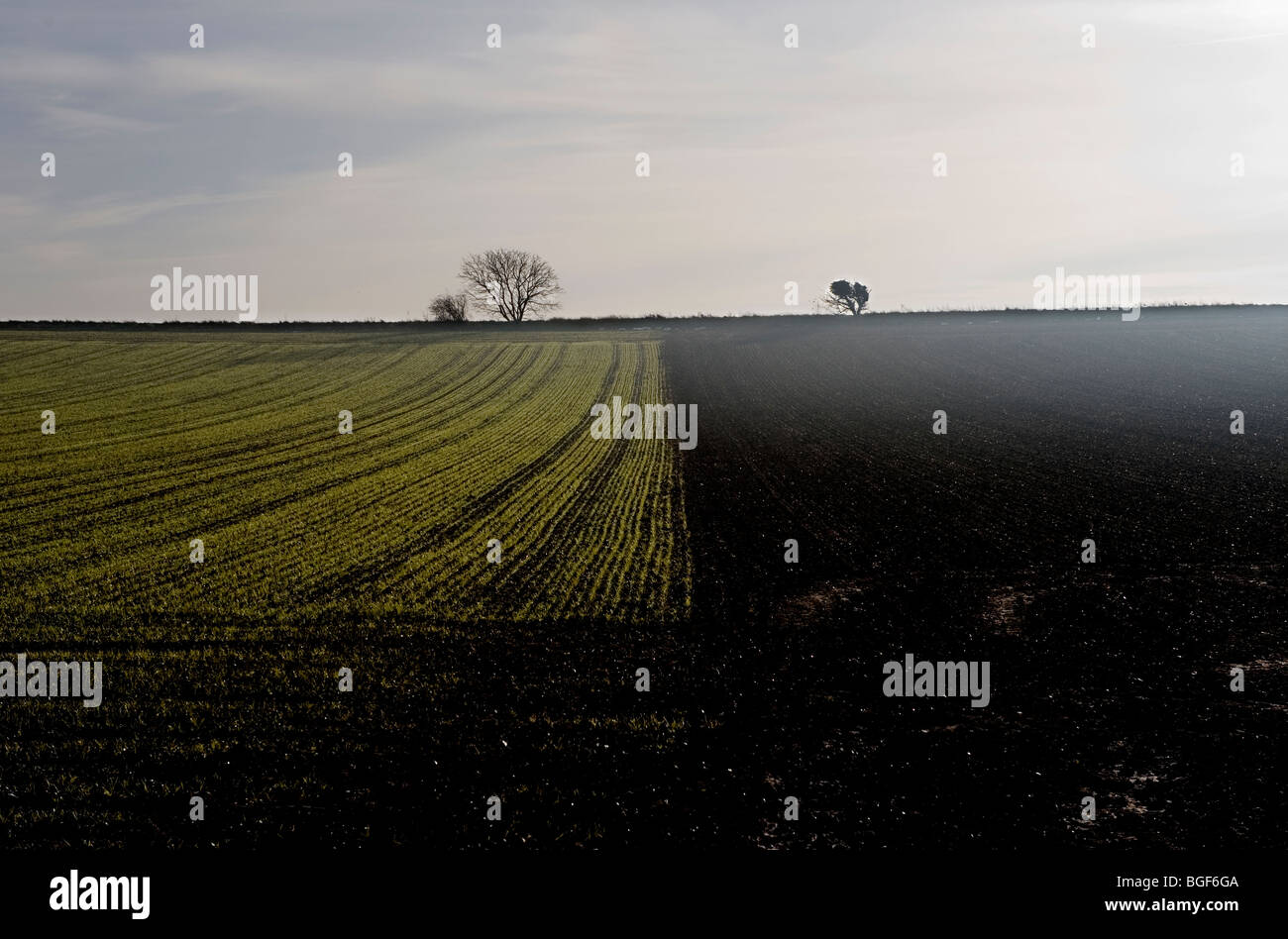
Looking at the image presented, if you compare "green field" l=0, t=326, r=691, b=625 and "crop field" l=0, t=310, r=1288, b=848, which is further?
"green field" l=0, t=326, r=691, b=625

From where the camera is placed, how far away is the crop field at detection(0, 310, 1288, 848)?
9234mm

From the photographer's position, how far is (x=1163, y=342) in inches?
2500

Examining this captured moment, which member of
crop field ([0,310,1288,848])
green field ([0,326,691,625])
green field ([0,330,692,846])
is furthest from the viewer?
green field ([0,326,691,625])

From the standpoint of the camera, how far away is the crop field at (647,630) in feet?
30.3

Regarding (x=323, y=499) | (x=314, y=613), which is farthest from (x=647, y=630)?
(x=323, y=499)

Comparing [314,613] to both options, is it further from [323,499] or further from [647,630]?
[323,499]

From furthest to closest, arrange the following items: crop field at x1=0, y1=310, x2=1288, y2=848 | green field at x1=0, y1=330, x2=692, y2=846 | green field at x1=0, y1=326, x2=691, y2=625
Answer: green field at x1=0, y1=326, x2=691, y2=625 → green field at x1=0, y1=330, x2=692, y2=846 → crop field at x1=0, y1=310, x2=1288, y2=848

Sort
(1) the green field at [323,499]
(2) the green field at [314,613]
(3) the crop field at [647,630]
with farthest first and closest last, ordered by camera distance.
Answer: (1) the green field at [323,499] < (2) the green field at [314,613] < (3) the crop field at [647,630]

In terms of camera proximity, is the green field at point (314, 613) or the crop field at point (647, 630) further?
the green field at point (314, 613)

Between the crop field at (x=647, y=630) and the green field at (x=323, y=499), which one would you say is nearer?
the crop field at (x=647, y=630)

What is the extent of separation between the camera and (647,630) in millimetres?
14758

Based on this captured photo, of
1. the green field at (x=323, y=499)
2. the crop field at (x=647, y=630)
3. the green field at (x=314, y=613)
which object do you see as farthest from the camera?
the green field at (x=323, y=499)
